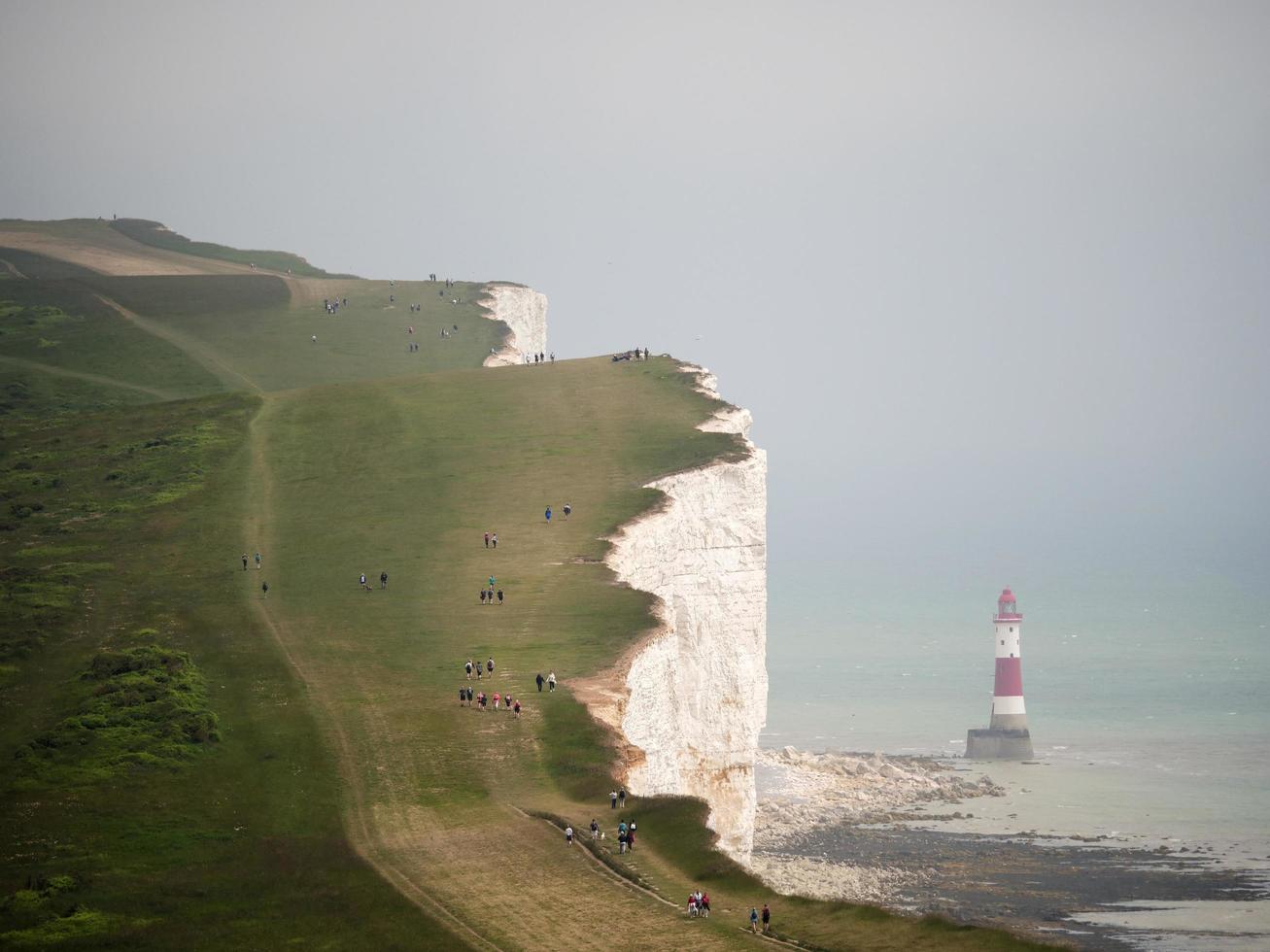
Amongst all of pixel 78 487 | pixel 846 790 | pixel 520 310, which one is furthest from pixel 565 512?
pixel 520 310

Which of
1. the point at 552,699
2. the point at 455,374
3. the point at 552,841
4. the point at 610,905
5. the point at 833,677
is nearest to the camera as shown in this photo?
the point at 610,905

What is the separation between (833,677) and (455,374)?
218 ft

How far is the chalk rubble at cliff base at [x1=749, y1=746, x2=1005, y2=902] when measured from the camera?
85312 millimetres

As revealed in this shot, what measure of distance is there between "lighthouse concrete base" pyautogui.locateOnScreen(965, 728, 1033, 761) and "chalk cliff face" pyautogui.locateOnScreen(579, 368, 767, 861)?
39178 millimetres

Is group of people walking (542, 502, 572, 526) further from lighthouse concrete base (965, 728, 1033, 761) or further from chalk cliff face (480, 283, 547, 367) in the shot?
chalk cliff face (480, 283, 547, 367)

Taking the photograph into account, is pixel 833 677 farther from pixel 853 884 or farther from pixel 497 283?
pixel 853 884

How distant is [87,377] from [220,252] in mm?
62198

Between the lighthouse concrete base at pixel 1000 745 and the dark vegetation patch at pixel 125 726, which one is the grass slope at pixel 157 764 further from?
the lighthouse concrete base at pixel 1000 745

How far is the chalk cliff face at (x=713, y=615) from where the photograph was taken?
80.3 m

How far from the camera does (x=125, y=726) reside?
60.0 metres

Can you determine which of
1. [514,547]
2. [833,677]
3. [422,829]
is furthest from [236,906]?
[833,677]

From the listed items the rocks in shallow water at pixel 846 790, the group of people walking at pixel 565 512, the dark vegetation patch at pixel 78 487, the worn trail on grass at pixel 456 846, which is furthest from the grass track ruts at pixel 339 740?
the rocks in shallow water at pixel 846 790

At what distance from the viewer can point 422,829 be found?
2066 inches

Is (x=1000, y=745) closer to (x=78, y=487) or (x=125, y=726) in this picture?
(x=78, y=487)
